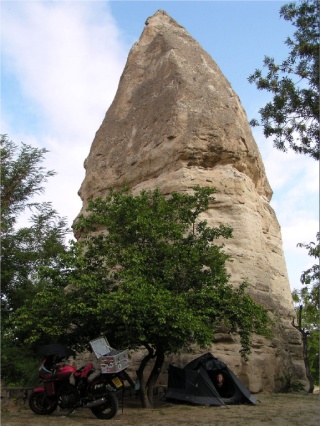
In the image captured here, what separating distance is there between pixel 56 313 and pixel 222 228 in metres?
4.44

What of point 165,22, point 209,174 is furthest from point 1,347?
point 165,22

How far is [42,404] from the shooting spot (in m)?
9.77

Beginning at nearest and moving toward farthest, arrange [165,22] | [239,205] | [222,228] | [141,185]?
[222,228] < [239,205] < [141,185] < [165,22]

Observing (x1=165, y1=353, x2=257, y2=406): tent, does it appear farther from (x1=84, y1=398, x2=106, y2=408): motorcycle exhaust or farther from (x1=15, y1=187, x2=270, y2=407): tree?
(x1=84, y1=398, x2=106, y2=408): motorcycle exhaust

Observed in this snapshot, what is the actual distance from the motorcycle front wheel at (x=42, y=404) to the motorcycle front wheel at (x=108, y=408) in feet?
2.80

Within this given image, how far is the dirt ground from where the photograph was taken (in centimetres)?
874

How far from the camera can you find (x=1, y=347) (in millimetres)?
15438

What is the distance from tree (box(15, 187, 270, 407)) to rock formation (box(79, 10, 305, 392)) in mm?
3033

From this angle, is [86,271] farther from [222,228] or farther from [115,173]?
[115,173]

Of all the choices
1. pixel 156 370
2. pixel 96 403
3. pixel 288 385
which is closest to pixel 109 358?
pixel 96 403

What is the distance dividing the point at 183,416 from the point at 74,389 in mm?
2060

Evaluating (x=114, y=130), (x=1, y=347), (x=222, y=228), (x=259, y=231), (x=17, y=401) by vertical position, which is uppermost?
(x=114, y=130)

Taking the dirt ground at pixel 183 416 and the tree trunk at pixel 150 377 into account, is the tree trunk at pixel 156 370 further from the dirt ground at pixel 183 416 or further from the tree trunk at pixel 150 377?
the dirt ground at pixel 183 416

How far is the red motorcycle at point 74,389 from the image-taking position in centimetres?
938
